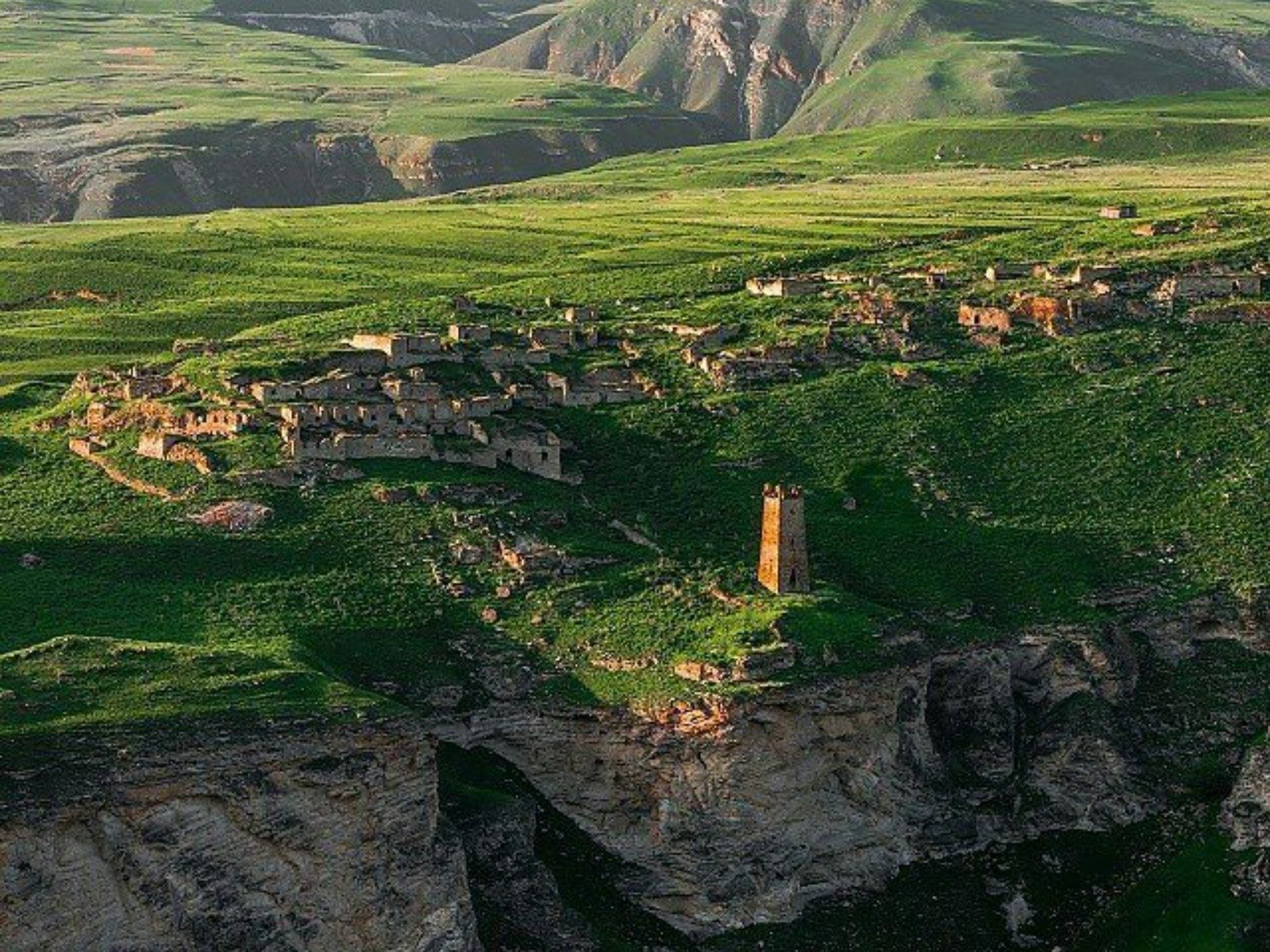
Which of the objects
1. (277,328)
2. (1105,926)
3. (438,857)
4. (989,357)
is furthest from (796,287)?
(438,857)

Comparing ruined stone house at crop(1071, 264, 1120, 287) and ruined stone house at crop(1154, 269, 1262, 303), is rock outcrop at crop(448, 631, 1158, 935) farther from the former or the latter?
ruined stone house at crop(1071, 264, 1120, 287)

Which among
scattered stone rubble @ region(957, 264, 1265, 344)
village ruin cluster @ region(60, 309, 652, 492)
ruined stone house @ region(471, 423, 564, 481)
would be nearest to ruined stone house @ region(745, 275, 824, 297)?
scattered stone rubble @ region(957, 264, 1265, 344)

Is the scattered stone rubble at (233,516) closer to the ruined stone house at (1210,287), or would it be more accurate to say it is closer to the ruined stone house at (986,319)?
the ruined stone house at (986,319)

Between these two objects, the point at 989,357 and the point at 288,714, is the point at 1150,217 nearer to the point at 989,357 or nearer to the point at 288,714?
the point at 989,357

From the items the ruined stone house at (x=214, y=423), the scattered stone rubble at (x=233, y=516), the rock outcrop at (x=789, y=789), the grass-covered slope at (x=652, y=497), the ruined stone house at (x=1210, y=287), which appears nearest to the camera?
the rock outcrop at (x=789, y=789)

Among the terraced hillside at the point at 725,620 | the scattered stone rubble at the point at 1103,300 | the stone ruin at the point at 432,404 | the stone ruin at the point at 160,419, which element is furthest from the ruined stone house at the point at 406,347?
the scattered stone rubble at the point at 1103,300

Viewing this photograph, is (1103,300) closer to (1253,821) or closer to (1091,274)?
(1091,274)

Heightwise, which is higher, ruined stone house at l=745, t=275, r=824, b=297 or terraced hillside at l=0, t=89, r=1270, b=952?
ruined stone house at l=745, t=275, r=824, b=297
